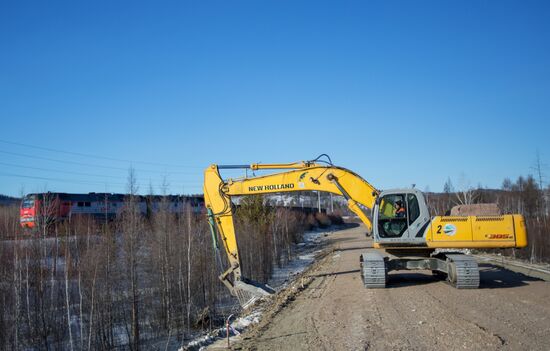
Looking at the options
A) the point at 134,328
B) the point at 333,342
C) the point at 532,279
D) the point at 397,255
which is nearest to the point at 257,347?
the point at 333,342

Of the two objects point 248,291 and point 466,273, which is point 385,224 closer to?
point 466,273

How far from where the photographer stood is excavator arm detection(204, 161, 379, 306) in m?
16.8

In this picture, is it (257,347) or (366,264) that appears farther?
(366,264)

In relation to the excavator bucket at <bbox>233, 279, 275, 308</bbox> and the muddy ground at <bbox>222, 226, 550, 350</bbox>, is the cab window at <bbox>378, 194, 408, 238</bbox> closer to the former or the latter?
the muddy ground at <bbox>222, 226, 550, 350</bbox>

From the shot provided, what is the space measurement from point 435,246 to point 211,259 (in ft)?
31.9

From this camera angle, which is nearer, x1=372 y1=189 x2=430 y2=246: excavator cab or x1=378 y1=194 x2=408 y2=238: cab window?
x1=372 y1=189 x2=430 y2=246: excavator cab

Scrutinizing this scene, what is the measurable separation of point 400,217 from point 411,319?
5.30 meters

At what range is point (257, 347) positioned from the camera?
9.38 meters

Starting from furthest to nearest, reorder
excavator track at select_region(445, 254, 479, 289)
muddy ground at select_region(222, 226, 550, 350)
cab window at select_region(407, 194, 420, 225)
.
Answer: cab window at select_region(407, 194, 420, 225), excavator track at select_region(445, 254, 479, 289), muddy ground at select_region(222, 226, 550, 350)

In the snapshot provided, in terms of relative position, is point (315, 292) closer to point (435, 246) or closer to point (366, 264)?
point (366, 264)

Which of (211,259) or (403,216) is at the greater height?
(403,216)

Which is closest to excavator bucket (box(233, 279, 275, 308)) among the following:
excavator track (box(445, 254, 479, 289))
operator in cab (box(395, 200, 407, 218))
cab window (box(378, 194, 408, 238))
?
cab window (box(378, 194, 408, 238))

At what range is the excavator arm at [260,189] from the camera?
660 inches

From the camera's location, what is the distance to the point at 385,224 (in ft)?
51.8
